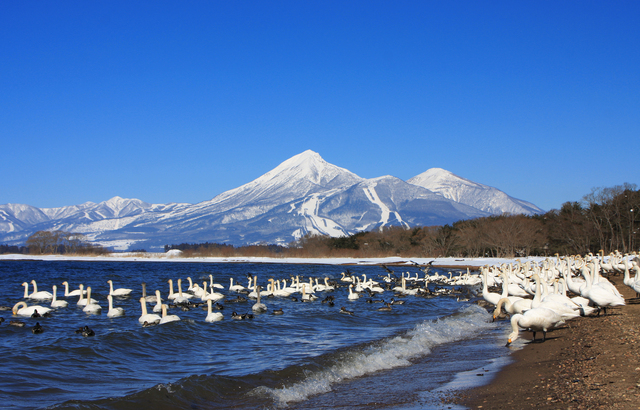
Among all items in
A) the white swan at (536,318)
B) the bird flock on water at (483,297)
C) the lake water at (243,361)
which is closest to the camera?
the lake water at (243,361)

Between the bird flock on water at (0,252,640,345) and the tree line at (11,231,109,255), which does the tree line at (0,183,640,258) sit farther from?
the tree line at (11,231,109,255)

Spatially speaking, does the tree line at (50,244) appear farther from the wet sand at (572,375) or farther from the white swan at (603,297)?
the wet sand at (572,375)

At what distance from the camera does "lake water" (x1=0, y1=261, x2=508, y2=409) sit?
9.80 meters

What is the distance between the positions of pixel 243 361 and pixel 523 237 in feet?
266

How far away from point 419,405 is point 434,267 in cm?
7414

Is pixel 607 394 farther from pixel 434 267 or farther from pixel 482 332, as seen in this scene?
→ pixel 434 267

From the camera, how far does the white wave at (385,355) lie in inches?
405

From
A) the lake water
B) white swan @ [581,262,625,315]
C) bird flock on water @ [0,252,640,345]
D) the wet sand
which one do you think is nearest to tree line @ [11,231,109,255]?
bird flock on water @ [0,252,640,345]

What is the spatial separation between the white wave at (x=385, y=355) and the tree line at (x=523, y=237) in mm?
56777

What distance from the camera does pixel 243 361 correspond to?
44.3 feet

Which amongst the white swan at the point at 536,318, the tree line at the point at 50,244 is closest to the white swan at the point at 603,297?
the white swan at the point at 536,318

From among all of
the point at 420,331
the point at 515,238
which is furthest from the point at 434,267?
the point at 420,331

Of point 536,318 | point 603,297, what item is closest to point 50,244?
point 603,297

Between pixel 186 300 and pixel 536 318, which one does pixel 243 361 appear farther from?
pixel 186 300
